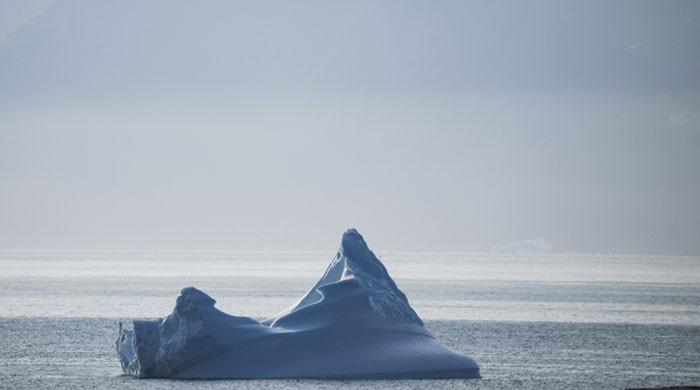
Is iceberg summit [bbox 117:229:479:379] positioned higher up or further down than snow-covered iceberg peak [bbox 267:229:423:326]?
further down

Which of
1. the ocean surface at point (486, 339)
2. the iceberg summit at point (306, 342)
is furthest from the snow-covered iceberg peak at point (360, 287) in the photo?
the ocean surface at point (486, 339)

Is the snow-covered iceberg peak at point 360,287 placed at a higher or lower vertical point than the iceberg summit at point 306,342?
higher

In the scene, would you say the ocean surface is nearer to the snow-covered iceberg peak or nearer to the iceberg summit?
the iceberg summit

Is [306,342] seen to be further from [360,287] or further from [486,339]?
[486,339]

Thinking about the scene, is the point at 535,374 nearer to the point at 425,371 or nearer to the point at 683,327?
the point at 425,371

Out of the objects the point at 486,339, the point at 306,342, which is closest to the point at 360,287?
the point at 306,342

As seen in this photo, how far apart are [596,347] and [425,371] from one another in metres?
12.6

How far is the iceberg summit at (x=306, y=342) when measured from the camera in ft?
81.9

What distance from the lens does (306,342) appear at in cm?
2595

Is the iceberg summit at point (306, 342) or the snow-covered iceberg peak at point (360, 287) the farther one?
the snow-covered iceberg peak at point (360, 287)

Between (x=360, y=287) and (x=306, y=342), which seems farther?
(x=360, y=287)

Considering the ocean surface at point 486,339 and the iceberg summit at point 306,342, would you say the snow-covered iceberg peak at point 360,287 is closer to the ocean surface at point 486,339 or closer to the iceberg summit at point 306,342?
the iceberg summit at point 306,342

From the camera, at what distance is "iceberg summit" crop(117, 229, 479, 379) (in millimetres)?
24953

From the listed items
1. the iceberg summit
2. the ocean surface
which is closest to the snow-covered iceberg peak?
the iceberg summit
